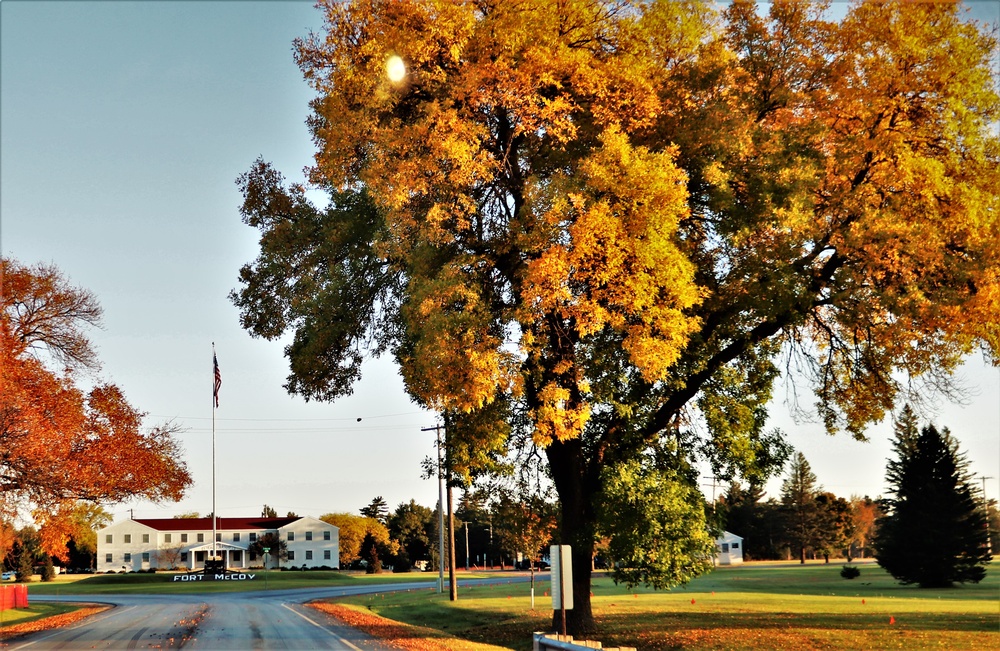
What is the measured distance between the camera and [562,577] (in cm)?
1580

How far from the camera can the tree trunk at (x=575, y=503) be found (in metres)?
23.1

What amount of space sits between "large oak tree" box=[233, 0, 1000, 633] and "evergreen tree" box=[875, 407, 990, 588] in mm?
39382

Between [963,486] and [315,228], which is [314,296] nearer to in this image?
[315,228]

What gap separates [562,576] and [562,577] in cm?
2

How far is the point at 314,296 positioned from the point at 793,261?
1132 centimetres

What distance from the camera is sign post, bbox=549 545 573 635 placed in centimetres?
1553

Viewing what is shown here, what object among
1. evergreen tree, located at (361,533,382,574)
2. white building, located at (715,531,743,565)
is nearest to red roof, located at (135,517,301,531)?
evergreen tree, located at (361,533,382,574)

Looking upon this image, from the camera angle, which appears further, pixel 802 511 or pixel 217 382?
pixel 802 511

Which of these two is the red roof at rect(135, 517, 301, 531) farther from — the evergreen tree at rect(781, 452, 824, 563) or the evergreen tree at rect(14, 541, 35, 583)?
the evergreen tree at rect(781, 452, 824, 563)

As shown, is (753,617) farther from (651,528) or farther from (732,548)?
(732,548)

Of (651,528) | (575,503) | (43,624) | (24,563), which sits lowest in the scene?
(24,563)

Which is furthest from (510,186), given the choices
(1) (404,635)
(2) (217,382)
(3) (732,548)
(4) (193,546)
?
(4) (193,546)

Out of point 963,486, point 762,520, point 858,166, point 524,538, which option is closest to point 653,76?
point 858,166

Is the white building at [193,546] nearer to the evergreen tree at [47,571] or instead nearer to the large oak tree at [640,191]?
the evergreen tree at [47,571]
